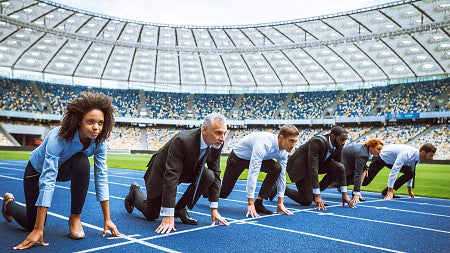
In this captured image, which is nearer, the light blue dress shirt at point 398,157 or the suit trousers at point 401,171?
the light blue dress shirt at point 398,157

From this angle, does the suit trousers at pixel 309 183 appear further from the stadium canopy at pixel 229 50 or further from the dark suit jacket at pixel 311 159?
the stadium canopy at pixel 229 50

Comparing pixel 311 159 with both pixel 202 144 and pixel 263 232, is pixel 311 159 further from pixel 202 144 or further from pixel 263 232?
pixel 202 144

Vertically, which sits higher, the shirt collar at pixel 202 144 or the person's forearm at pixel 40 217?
the shirt collar at pixel 202 144

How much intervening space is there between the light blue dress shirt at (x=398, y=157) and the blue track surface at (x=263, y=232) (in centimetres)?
141

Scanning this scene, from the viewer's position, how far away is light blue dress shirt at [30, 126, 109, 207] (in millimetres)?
3674

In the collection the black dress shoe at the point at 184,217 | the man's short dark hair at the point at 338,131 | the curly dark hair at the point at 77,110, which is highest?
the curly dark hair at the point at 77,110

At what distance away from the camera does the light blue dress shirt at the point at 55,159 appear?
367 centimetres

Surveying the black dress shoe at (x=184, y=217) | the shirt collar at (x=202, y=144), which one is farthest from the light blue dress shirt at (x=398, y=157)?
the shirt collar at (x=202, y=144)

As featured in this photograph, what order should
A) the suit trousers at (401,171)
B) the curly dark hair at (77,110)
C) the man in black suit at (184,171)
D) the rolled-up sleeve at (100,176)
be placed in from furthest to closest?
the suit trousers at (401,171), the man in black suit at (184,171), the rolled-up sleeve at (100,176), the curly dark hair at (77,110)

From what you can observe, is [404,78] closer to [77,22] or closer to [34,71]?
[77,22]

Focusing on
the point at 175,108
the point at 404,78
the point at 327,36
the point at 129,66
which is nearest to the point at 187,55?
the point at 129,66

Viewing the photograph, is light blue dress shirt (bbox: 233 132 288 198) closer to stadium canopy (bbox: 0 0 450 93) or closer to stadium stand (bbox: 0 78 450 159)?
stadium canopy (bbox: 0 0 450 93)

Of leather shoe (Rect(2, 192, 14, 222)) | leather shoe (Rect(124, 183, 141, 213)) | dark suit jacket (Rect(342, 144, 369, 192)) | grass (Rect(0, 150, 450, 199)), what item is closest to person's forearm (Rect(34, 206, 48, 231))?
leather shoe (Rect(2, 192, 14, 222))

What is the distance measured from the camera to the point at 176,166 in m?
4.60
